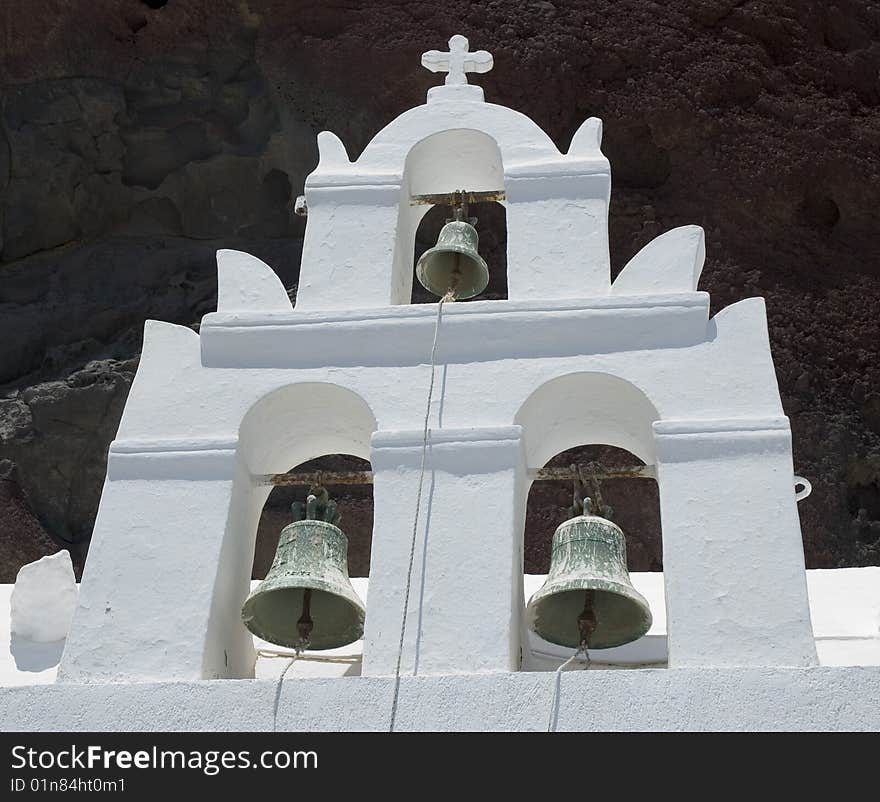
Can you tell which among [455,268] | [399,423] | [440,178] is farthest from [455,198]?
[399,423]

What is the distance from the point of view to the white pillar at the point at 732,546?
550 cm

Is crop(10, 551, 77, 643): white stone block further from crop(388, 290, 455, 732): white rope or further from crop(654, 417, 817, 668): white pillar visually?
crop(654, 417, 817, 668): white pillar

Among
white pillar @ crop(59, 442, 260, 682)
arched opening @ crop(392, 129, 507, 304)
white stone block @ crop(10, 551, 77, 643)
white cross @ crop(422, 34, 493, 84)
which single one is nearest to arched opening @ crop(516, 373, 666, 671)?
arched opening @ crop(392, 129, 507, 304)

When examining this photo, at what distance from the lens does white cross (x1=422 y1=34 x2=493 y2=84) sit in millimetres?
7754

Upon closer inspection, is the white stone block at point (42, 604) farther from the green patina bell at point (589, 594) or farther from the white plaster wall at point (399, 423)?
the green patina bell at point (589, 594)

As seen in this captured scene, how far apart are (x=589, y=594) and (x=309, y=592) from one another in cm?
101

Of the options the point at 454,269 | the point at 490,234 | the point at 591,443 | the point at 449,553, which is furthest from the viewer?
the point at 490,234

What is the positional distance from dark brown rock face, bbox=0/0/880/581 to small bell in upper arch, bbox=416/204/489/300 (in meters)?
5.17

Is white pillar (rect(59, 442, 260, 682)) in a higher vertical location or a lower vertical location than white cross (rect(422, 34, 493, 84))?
lower

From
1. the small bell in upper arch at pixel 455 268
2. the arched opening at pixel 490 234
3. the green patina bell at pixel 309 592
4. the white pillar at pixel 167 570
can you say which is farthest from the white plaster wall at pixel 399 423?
the arched opening at pixel 490 234

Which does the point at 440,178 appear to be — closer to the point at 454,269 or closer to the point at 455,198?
the point at 455,198

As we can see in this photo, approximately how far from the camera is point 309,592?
6.22 meters
